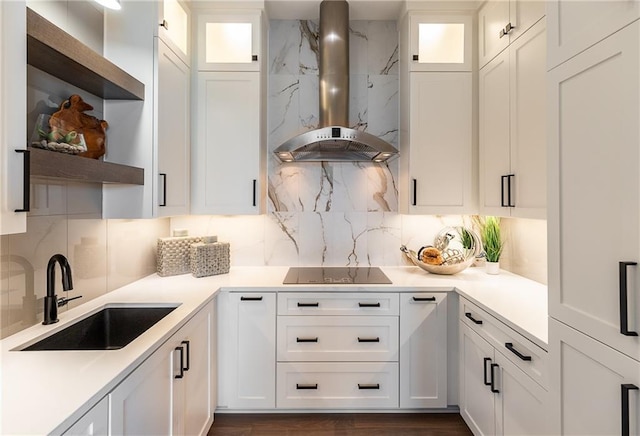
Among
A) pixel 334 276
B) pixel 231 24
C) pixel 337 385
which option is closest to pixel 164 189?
pixel 334 276

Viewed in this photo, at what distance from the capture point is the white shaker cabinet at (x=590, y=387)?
88 cm

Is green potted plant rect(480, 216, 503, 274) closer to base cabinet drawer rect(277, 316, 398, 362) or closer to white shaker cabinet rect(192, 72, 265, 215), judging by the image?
base cabinet drawer rect(277, 316, 398, 362)

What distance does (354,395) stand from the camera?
224cm

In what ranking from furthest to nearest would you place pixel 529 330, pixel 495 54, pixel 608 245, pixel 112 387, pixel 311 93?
pixel 311 93
pixel 495 54
pixel 529 330
pixel 112 387
pixel 608 245

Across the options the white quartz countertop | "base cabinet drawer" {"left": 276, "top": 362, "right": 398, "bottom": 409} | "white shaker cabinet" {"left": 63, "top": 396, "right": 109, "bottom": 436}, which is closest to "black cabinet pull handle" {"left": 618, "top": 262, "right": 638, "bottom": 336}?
the white quartz countertop

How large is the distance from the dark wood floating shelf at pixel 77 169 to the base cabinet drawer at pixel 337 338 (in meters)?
1.18

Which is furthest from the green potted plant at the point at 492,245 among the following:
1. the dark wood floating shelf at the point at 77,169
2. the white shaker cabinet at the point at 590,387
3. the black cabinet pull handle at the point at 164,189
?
the dark wood floating shelf at the point at 77,169

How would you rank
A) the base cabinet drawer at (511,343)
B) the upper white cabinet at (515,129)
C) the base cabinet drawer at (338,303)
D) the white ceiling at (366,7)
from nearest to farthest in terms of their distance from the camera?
the base cabinet drawer at (511,343) → the upper white cabinet at (515,129) → the base cabinet drawer at (338,303) → the white ceiling at (366,7)

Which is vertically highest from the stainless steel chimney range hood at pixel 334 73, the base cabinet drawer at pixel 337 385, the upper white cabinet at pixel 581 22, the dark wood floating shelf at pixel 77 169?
the stainless steel chimney range hood at pixel 334 73

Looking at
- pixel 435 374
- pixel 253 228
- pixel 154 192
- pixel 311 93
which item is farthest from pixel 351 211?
pixel 154 192

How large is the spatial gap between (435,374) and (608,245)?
1584 mm

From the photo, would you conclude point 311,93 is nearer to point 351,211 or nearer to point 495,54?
point 351,211

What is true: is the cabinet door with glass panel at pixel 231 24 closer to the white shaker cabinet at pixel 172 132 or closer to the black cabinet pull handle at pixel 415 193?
the white shaker cabinet at pixel 172 132

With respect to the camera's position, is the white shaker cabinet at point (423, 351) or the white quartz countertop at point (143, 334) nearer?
the white quartz countertop at point (143, 334)
